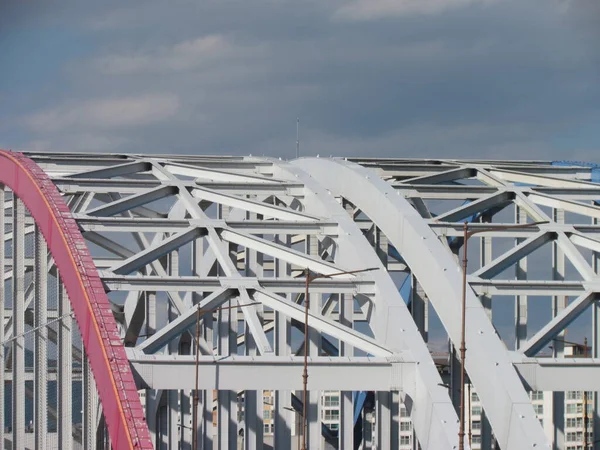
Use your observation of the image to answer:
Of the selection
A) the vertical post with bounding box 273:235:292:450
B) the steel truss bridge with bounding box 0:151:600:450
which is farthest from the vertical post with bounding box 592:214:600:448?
the vertical post with bounding box 273:235:292:450

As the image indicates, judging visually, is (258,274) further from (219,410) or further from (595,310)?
(595,310)

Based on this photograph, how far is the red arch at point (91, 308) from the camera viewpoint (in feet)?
116

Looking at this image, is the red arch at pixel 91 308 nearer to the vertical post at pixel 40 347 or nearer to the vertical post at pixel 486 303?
the vertical post at pixel 40 347

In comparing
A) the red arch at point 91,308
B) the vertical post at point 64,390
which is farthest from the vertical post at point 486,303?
the vertical post at point 64,390

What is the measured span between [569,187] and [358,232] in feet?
36.1

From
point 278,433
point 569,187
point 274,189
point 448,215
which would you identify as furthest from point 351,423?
point 569,187

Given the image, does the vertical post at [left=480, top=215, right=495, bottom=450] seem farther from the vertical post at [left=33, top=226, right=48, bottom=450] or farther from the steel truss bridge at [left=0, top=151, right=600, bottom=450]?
the vertical post at [left=33, top=226, right=48, bottom=450]

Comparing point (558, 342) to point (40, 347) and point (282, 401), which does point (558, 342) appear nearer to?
point (282, 401)

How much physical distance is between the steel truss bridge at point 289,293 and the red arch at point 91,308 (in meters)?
0.06

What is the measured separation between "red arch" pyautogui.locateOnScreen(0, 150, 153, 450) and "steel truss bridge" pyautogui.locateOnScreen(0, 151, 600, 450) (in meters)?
0.06

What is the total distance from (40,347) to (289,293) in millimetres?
12109

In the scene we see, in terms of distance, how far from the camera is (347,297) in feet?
145

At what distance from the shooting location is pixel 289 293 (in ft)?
146

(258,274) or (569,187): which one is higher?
(569,187)
